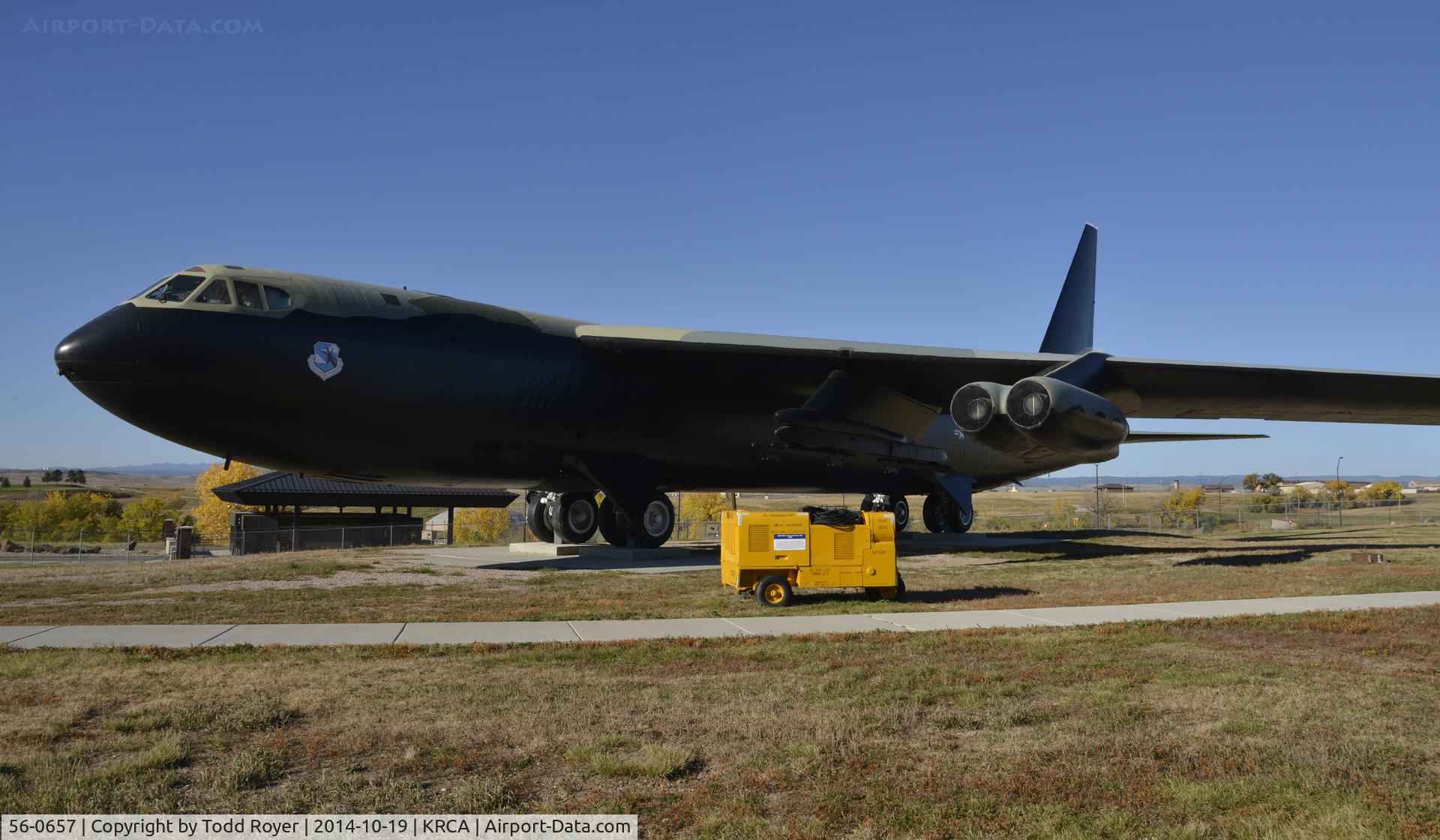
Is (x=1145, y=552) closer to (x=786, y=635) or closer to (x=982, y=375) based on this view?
(x=982, y=375)

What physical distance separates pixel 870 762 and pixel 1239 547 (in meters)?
22.6

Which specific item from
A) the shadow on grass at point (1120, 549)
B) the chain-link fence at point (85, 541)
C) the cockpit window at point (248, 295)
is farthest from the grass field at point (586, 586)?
the chain-link fence at point (85, 541)

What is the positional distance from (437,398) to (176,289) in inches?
167

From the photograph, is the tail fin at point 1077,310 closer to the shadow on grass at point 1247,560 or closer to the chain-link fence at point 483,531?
Answer: the shadow on grass at point 1247,560

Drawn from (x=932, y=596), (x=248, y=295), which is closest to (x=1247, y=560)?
(x=932, y=596)

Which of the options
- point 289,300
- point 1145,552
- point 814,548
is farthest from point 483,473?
point 1145,552

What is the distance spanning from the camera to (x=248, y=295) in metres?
14.9

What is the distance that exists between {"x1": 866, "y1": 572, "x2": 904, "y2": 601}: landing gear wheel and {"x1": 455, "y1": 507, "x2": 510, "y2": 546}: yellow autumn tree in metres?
60.6

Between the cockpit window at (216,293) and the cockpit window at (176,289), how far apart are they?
158mm

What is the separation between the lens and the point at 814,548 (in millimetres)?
12742

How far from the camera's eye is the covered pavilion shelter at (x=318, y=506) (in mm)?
35750

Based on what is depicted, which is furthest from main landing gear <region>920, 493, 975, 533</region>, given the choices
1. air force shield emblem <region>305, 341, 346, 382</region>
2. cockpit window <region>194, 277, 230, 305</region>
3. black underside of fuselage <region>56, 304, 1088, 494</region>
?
cockpit window <region>194, 277, 230, 305</region>

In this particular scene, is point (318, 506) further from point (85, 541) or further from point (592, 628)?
point (85, 541)

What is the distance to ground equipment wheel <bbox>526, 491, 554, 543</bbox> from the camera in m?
22.8
